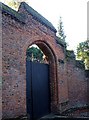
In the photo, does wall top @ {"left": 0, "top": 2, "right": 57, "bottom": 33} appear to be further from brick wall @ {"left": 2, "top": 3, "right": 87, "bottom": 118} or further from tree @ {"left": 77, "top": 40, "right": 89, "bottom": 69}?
tree @ {"left": 77, "top": 40, "right": 89, "bottom": 69}

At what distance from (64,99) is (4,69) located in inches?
225

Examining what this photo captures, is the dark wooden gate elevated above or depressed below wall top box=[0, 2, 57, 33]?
below

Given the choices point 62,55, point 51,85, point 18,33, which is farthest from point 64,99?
point 18,33

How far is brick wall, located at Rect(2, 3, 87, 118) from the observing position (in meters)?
7.87

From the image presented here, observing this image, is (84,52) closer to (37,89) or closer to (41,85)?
(41,85)

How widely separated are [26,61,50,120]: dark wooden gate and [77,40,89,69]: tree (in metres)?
8.19

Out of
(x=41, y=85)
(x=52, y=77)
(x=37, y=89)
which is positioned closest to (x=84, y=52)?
(x=52, y=77)

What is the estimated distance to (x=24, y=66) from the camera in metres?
8.94

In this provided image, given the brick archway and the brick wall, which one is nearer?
the brick wall

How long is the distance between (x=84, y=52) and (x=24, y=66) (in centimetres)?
1155

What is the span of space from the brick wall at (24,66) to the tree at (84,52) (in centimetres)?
516

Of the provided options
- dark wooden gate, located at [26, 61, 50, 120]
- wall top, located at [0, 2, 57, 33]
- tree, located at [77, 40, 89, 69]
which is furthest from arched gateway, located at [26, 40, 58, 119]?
tree, located at [77, 40, 89, 69]

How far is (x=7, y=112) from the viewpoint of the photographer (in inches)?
303

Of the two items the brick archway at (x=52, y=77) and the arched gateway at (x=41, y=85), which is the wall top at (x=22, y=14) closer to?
the arched gateway at (x=41, y=85)
